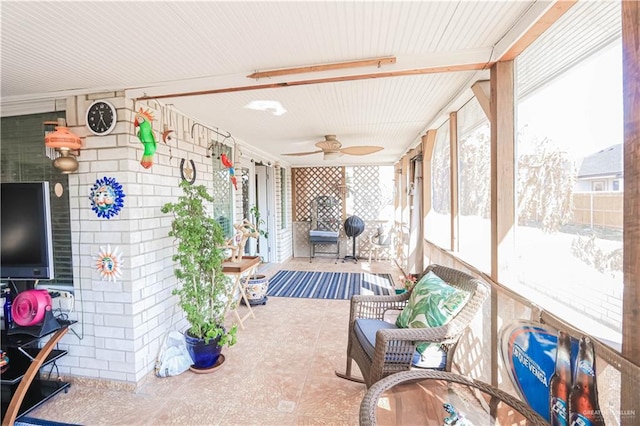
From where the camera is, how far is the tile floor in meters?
1.71

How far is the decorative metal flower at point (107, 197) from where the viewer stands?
78.4 inches

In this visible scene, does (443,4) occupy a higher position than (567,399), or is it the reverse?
(443,4)

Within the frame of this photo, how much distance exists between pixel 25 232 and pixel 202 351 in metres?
1.43

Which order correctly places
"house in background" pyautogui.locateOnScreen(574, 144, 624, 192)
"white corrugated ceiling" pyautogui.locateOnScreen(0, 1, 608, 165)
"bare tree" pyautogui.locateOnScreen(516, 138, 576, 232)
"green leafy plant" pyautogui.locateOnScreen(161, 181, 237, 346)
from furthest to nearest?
"green leafy plant" pyautogui.locateOnScreen(161, 181, 237, 346) → "bare tree" pyautogui.locateOnScreen(516, 138, 576, 232) → "white corrugated ceiling" pyautogui.locateOnScreen(0, 1, 608, 165) → "house in background" pyautogui.locateOnScreen(574, 144, 624, 192)

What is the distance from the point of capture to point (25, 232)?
1.83 meters

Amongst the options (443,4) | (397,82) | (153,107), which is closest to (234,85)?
(153,107)

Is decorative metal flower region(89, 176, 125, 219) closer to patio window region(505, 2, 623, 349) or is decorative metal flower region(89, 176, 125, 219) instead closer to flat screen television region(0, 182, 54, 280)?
flat screen television region(0, 182, 54, 280)

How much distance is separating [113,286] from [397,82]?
252 cm

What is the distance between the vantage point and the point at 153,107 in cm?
221

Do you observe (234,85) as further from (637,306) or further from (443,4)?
(637,306)

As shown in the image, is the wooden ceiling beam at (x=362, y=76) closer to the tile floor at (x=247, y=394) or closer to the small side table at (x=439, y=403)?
the small side table at (x=439, y=403)

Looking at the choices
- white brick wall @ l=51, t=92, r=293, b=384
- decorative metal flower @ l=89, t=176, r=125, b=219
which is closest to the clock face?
white brick wall @ l=51, t=92, r=293, b=384

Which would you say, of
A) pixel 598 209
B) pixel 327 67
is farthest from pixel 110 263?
pixel 598 209

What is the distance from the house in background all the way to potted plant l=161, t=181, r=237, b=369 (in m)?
2.26
